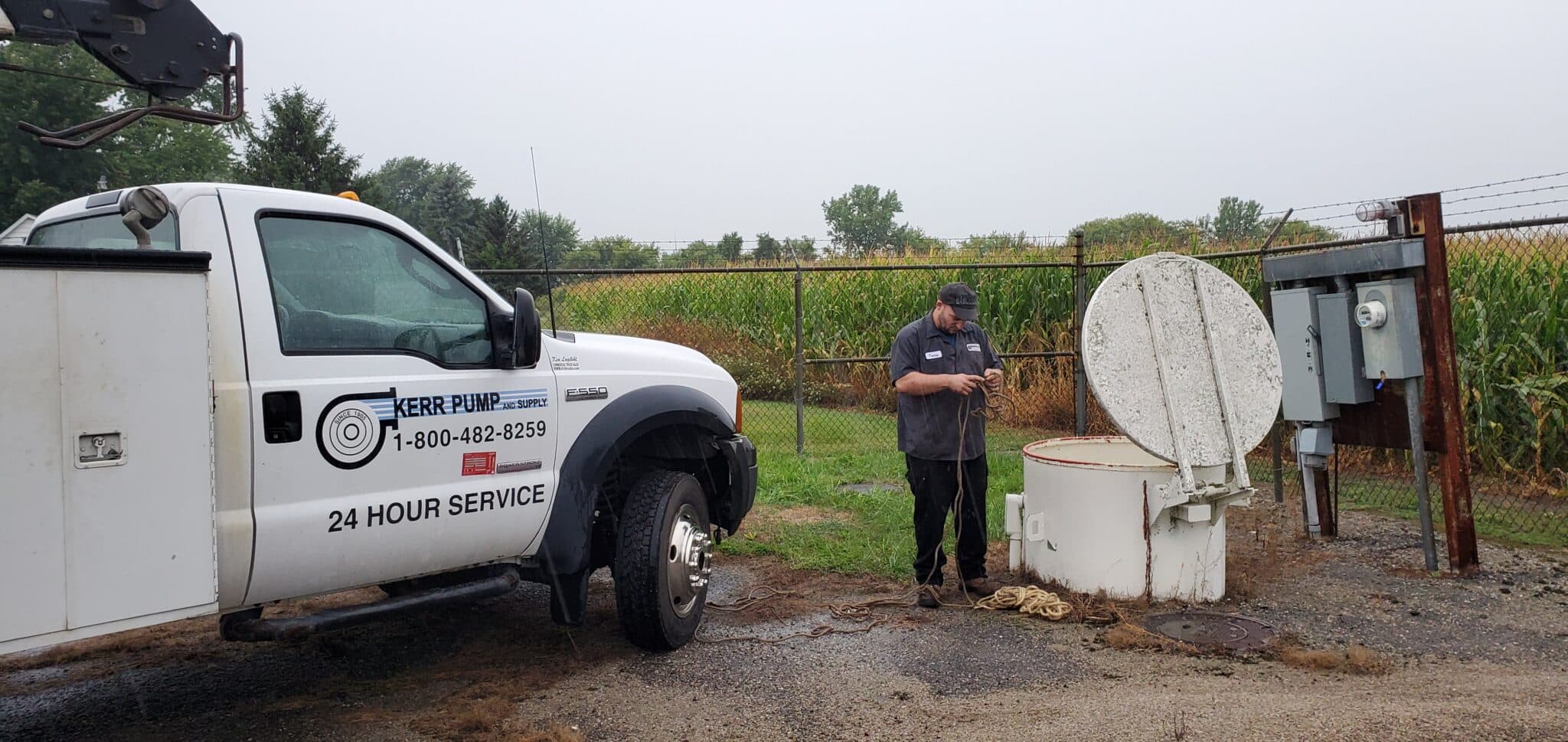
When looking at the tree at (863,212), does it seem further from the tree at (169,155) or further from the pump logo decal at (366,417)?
the pump logo decal at (366,417)

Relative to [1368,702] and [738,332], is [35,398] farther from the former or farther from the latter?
[738,332]

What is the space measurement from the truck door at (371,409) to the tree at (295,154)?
14623 mm

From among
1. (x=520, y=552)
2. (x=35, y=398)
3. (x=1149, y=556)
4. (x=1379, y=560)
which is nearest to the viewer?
(x=35, y=398)

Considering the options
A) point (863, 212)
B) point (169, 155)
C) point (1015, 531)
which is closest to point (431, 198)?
point (169, 155)

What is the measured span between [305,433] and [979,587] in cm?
391

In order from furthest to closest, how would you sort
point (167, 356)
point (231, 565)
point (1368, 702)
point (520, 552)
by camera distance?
point (520, 552)
point (1368, 702)
point (231, 565)
point (167, 356)

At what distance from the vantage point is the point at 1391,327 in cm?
668

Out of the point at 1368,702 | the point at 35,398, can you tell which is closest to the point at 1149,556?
the point at 1368,702

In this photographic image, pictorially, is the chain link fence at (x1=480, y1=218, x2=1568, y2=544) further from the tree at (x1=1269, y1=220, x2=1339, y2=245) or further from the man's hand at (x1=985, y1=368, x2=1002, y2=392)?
the man's hand at (x1=985, y1=368, x2=1002, y2=392)

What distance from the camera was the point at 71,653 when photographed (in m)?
5.35

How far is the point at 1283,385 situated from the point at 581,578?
514 centimetres

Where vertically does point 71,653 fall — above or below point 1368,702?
above

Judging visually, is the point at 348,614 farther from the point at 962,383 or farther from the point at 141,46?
the point at 962,383

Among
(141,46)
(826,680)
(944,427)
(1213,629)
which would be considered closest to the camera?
(141,46)
